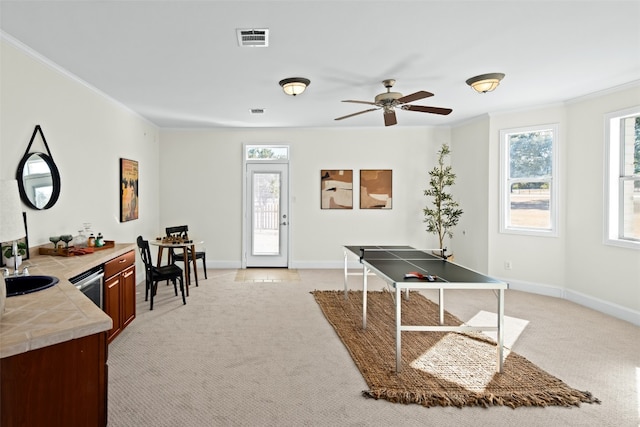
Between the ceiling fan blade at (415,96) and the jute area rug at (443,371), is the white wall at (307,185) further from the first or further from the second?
the ceiling fan blade at (415,96)

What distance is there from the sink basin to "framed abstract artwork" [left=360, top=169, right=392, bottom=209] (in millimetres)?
5470

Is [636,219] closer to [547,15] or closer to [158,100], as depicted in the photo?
[547,15]

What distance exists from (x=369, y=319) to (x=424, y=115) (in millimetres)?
3524

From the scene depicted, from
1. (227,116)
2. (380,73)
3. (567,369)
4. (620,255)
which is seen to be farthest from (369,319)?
(227,116)

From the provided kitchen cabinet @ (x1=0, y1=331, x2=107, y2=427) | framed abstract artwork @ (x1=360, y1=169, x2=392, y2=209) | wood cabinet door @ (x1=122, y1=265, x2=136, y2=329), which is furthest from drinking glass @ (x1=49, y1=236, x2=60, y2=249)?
framed abstract artwork @ (x1=360, y1=169, x2=392, y2=209)

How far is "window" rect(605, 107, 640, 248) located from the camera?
4293 mm

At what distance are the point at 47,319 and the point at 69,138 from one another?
2.92m

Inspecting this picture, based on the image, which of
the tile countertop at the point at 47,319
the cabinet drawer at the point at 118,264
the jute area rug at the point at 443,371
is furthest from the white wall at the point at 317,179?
the jute area rug at the point at 443,371

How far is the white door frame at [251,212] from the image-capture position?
7059 mm

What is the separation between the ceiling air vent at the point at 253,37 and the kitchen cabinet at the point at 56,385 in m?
2.35

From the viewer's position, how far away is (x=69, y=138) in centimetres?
386

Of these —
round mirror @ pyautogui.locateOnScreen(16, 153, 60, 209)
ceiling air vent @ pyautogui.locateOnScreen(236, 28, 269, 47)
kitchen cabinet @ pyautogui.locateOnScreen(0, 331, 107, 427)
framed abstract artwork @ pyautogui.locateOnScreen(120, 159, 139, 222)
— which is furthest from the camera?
framed abstract artwork @ pyautogui.locateOnScreen(120, 159, 139, 222)

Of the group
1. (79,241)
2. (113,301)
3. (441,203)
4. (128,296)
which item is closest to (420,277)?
(113,301)

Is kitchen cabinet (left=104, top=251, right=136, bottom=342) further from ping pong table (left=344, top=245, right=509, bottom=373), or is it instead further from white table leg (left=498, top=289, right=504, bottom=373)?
white table leg (left=498, top=289, right=504, bottom=373)
